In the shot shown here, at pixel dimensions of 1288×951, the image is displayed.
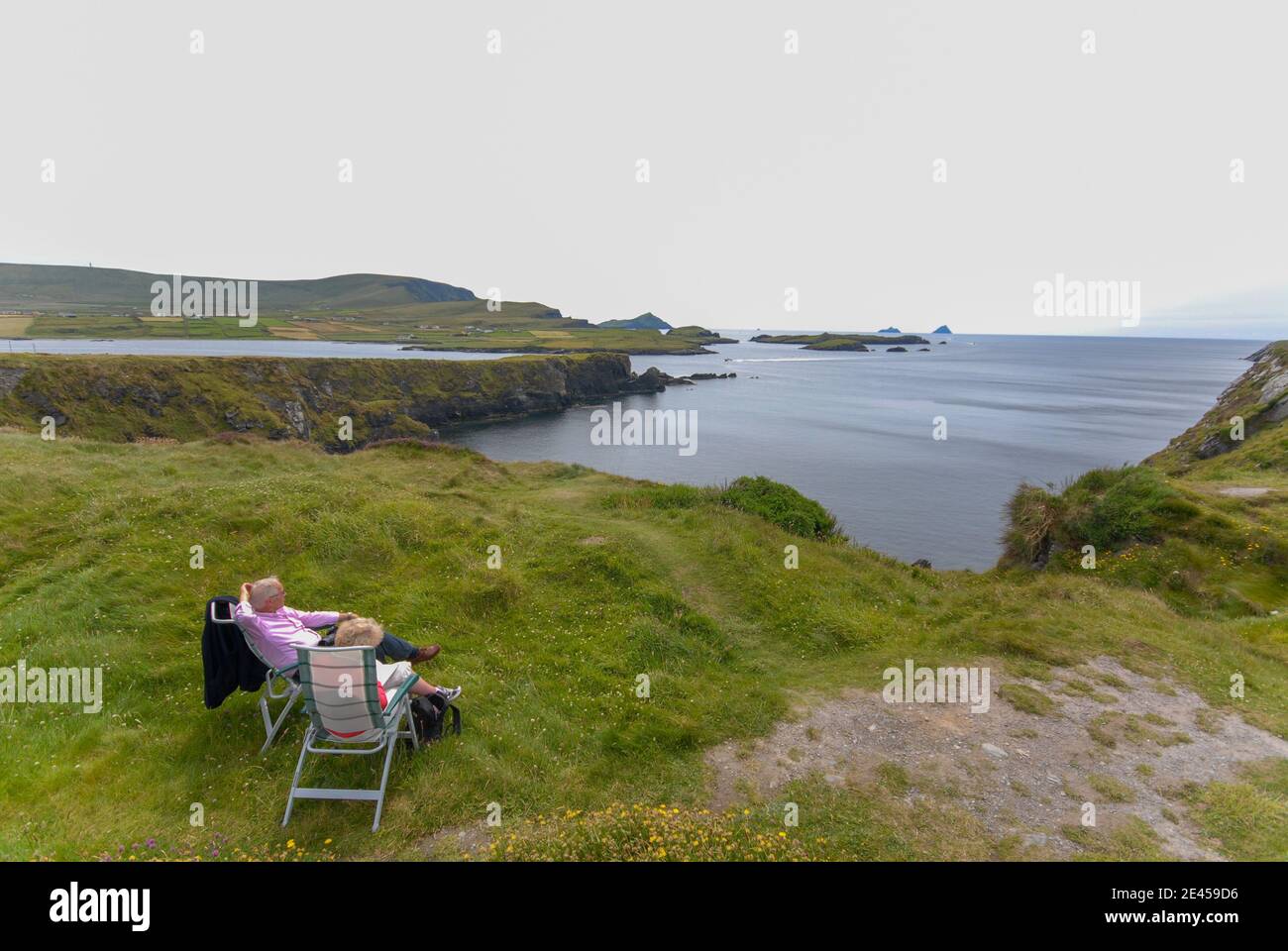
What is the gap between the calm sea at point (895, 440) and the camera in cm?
4747

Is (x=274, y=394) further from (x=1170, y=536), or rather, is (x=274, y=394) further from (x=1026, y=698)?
(x=1170, y=536)

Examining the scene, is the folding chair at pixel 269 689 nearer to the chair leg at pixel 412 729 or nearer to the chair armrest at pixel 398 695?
the chair armrest at pixel 398 695

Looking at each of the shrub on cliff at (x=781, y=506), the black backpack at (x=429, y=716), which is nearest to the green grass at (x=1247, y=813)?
the black backpack at (x=429, y=716)

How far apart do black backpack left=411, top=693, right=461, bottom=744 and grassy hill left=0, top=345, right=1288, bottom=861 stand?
28cm

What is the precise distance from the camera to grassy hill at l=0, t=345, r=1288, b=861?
6418 millimetres

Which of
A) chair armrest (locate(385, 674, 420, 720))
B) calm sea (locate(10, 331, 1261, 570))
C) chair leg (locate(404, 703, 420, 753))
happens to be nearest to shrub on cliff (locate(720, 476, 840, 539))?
chair leg (locate(404, 703, 420, 753))

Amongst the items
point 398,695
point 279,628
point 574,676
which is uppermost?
point 279,628

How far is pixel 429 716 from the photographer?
771cm

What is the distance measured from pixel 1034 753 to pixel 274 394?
9268 cm

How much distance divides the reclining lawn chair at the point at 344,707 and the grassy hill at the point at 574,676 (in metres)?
0.39

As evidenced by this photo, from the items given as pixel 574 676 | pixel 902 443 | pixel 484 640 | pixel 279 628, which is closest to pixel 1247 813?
pixel 574 676
